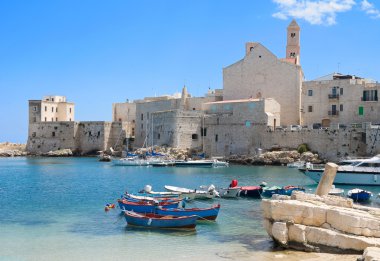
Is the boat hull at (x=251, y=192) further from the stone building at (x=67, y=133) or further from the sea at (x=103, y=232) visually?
the stone building at (x=67, y=133)

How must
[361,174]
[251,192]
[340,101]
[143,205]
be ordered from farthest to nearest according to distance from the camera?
[340,101] < [361,174] < [251,192] < [143,205]

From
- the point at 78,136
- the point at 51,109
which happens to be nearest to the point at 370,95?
the point at 78,136

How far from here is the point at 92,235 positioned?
57.5 feet

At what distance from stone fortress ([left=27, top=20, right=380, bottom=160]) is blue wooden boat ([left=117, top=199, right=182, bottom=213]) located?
28.0 m

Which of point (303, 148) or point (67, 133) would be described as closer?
point (303, 148)

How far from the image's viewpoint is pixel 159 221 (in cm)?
1853

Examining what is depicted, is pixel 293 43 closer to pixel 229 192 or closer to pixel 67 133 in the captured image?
pixel 67 133

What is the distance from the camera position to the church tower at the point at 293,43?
57594 millimetres

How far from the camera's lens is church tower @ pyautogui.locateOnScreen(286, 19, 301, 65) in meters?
57.6

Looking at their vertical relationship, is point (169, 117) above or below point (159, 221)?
above

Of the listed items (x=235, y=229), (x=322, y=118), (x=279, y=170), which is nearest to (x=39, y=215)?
(x=235, y=229)

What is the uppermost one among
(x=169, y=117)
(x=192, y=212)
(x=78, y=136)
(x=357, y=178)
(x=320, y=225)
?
(x=169, y=117)

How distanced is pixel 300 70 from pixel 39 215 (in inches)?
1434

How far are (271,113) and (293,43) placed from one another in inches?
455
